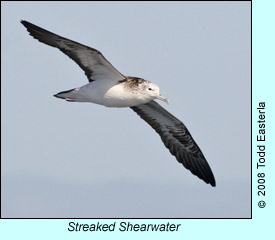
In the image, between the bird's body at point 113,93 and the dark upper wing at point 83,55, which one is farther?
the bird's body at point 113,93

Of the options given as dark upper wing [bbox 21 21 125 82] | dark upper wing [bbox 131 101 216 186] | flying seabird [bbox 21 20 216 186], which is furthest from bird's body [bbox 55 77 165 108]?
dark upper wing [bbox 131 101 216 186]

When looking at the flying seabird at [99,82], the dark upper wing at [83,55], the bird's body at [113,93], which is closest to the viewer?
the dark upper wing at [83,55]

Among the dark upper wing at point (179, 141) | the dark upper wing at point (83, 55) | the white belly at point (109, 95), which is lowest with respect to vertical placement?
the dark upper wing at point (179, 141)

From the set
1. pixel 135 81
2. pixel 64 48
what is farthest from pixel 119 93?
pixel 64 48

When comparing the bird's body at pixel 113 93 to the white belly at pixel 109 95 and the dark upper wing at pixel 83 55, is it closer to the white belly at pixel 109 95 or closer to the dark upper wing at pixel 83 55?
the white belly at pixel 109 95

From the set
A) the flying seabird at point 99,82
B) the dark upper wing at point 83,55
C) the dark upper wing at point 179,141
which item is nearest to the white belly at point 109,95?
the flying seabird at point 99,82
